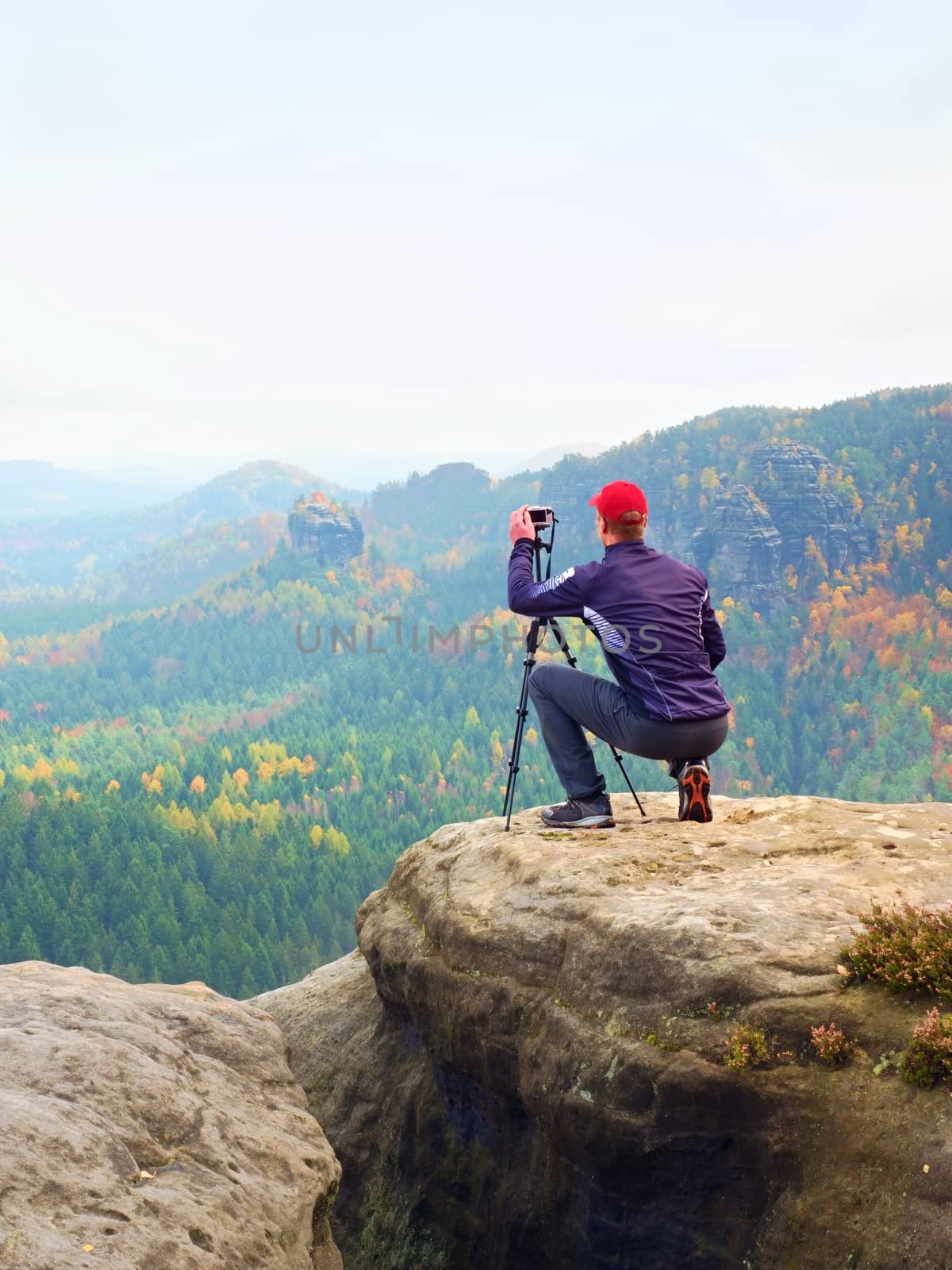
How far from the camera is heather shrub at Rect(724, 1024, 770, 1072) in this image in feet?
23.8

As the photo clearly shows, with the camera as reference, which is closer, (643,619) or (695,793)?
(643,619)

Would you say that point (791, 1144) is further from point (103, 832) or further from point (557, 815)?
point (103, 832)

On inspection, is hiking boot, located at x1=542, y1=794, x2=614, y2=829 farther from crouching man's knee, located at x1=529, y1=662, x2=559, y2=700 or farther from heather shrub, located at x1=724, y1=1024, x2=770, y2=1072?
heather shrub, located at x1=724, y1=1024, x2=770, y2=1072

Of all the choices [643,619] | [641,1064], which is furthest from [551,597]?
[641,1064]

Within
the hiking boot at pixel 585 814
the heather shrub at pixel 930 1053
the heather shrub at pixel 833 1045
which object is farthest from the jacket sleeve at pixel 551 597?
the heather shrub at pixel 930 1053

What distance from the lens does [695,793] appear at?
33.4 feet

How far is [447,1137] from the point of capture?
10227mm

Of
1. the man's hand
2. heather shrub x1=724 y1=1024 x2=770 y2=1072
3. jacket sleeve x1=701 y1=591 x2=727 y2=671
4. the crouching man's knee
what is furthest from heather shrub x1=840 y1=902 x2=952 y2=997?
the man's hand

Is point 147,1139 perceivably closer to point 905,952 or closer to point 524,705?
Result: point 524,705

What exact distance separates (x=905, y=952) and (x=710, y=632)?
3.83 m

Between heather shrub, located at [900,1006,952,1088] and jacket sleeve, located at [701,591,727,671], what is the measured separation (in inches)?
160

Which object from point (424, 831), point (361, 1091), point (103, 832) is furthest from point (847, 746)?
point (361, 1091)

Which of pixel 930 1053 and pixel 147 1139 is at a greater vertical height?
pixel 930 1053

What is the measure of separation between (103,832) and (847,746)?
111946 mm
